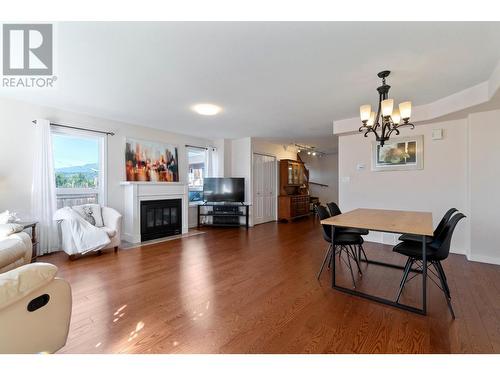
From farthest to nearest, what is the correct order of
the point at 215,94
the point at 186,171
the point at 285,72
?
the point at 186,171, the point at 215,94, the point at 285,72

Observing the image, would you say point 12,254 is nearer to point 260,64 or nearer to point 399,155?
point 260,64

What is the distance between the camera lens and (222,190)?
609 centimetres

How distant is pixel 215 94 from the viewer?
10.4ft

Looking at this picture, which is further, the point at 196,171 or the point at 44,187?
the point at 196,171

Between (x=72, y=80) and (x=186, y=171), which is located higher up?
(x=72, y=80)

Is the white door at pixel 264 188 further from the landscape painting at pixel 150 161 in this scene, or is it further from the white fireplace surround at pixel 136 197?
the white fireplace surround at pixel 136 197

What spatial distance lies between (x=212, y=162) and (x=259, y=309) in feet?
16.1

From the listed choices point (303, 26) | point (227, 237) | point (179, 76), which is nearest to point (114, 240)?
point (227, 237)

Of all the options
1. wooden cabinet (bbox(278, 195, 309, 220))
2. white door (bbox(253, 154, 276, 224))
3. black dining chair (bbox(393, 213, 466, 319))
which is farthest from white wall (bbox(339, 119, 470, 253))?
white door (bbox(253, 154, 276, 224))

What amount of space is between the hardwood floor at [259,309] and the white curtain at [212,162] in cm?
326

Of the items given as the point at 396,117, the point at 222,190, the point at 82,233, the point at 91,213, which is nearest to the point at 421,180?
the point at 396,117

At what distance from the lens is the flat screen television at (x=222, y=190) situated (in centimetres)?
607
